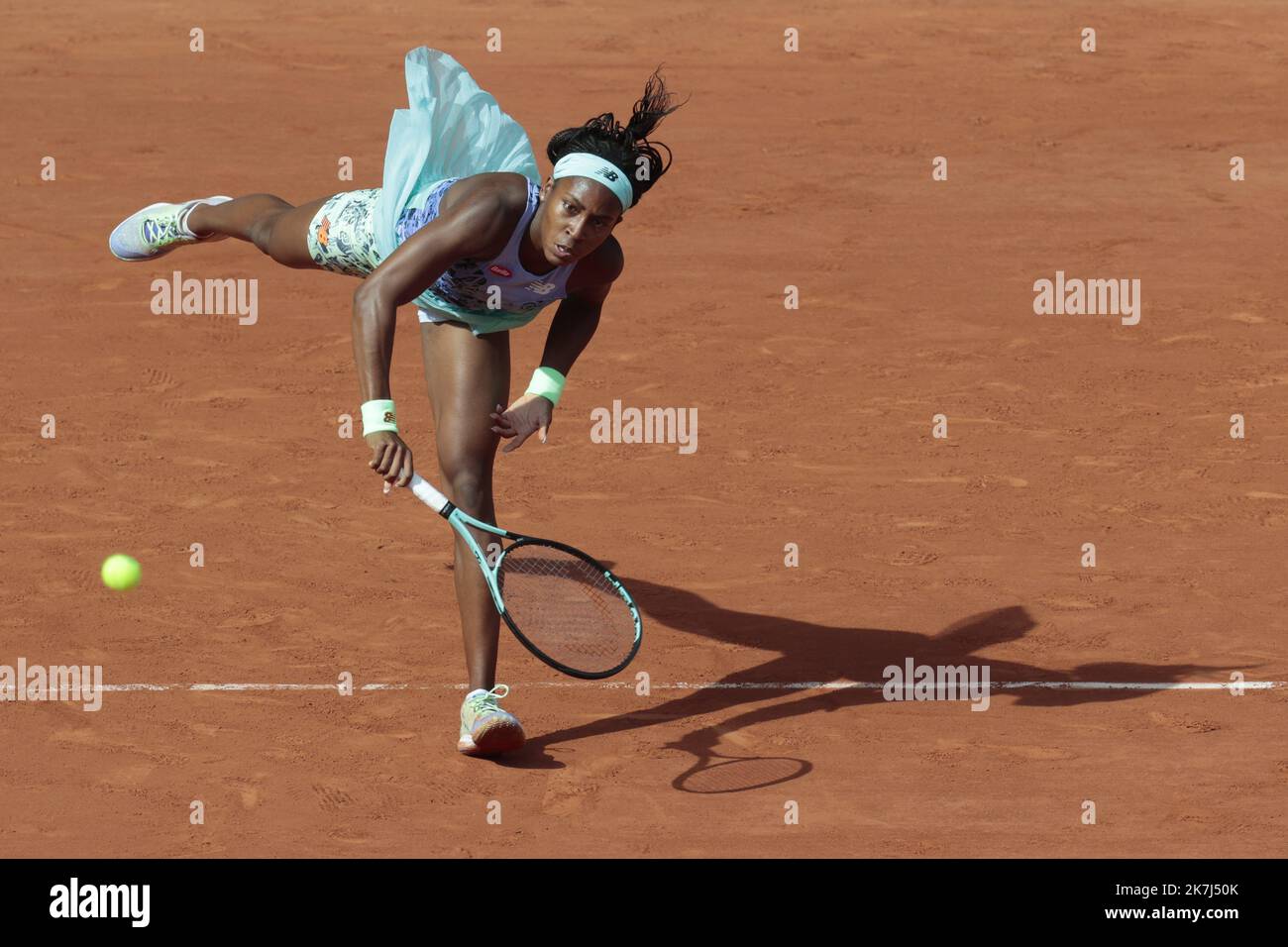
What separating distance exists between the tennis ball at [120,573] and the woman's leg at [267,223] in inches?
55.1

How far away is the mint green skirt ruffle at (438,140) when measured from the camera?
654 cm

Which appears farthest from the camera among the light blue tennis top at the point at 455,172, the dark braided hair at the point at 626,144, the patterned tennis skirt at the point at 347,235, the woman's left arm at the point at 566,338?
the patterned tennis skirt at the point at 347,235

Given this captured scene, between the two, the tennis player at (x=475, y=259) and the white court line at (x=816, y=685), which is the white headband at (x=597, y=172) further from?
the white court line at (x=816, y=685)

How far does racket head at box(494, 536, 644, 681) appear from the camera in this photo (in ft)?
20.0

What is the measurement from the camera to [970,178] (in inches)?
557

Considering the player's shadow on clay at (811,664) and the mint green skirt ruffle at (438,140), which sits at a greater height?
the mint green skirt ruffle at (438,140)

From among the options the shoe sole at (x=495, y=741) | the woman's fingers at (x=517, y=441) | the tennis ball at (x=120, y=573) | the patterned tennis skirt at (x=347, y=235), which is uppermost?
the patterned tennis skirt at (x=347, y=235)

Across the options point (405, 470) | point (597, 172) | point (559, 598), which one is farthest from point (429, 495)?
point (597, 172)

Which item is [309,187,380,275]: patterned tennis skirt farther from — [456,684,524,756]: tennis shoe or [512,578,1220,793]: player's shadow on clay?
[512,578,1220,793]: player's shadow on clay

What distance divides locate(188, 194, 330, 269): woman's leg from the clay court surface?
58.7 inches

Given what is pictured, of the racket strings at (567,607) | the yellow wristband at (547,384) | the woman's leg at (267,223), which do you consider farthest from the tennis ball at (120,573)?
the racket strings at (567,607)

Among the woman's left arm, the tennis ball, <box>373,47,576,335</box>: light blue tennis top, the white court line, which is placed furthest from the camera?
the tennis ball

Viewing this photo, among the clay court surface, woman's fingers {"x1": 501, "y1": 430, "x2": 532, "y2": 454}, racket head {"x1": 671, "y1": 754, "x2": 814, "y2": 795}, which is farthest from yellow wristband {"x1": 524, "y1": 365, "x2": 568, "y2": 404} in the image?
racket head {"x1": 671, "y1": 754, "x2": 814, "y2": 795}

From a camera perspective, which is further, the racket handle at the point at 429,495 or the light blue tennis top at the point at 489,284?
the light blue tennis top at the point at 489,284
